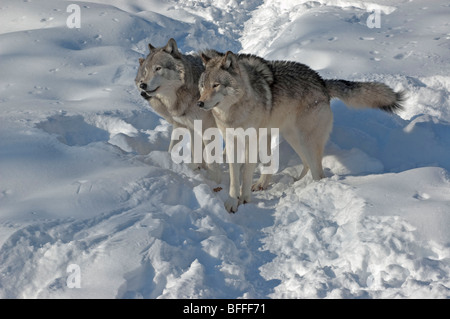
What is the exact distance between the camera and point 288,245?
4.38 m

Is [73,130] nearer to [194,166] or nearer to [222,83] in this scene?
[194,166]

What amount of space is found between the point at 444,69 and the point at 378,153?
11.4 feet

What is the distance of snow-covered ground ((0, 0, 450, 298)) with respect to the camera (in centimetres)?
366

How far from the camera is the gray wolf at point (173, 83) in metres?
5.57

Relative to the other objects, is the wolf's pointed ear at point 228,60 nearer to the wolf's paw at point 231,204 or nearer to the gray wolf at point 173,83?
the gray wolf at point 173,83

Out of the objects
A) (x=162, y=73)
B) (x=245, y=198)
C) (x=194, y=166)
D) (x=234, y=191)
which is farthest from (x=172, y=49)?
(x=245, y=198)

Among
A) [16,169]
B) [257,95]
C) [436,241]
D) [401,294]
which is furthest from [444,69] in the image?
[16,169]

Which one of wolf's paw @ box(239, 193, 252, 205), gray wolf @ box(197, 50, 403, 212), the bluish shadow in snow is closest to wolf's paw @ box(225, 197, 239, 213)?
gray wolf @ box(197, 50, 403, 212)

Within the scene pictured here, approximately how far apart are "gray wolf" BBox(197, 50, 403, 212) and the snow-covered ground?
1.38ft

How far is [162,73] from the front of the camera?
5.59 meters

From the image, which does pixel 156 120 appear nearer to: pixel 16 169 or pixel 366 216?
pixel 16 169

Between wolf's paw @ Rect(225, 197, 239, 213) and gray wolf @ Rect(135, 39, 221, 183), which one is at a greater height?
gray wolf @ Rect(135, 39, 221, 183)

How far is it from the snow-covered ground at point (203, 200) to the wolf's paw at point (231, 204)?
9 cm

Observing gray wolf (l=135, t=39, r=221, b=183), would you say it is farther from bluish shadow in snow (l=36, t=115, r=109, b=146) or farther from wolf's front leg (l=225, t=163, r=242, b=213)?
bluish shadow in snow (l=36, t=115, r=109, b=146)
